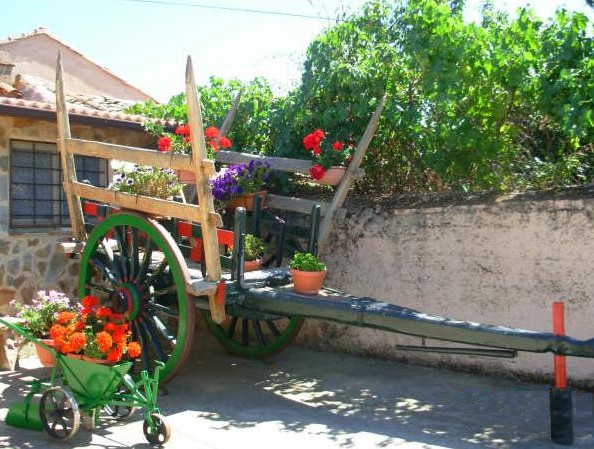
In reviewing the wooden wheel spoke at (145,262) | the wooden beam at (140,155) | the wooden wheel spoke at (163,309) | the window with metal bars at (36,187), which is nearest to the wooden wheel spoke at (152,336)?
the wooden wheel spoke at (163,309)

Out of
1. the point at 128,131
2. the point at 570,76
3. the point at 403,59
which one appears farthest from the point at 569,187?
the point at 128,131

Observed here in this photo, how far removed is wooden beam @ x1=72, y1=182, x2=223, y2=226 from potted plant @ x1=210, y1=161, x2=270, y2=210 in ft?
3.19

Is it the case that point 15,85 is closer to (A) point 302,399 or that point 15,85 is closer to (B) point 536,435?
(A) point 302,399

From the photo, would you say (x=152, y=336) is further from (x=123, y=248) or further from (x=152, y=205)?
(x=152, y=205)

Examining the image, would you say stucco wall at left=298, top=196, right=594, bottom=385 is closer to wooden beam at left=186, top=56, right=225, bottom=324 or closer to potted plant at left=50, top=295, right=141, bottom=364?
wooden beam at left=186, top=56, right=225, bottom=324

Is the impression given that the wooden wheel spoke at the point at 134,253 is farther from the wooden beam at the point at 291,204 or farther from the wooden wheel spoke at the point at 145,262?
the wooden beam at the point at 291,204

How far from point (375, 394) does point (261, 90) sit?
3920 mm

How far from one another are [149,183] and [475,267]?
2825 mm

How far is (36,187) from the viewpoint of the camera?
21.8 feet

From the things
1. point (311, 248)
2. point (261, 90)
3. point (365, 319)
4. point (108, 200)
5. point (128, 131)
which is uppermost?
point (261, 90)

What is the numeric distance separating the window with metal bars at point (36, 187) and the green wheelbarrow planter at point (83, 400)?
2.34 m

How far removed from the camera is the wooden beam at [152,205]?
4.66m

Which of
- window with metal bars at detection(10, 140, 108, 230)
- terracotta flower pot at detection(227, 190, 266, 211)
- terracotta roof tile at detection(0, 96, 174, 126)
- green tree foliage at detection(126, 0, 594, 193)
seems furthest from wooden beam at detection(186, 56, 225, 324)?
window with metal bars at detection(10, 140, 108, 230)

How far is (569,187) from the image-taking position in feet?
18.9
